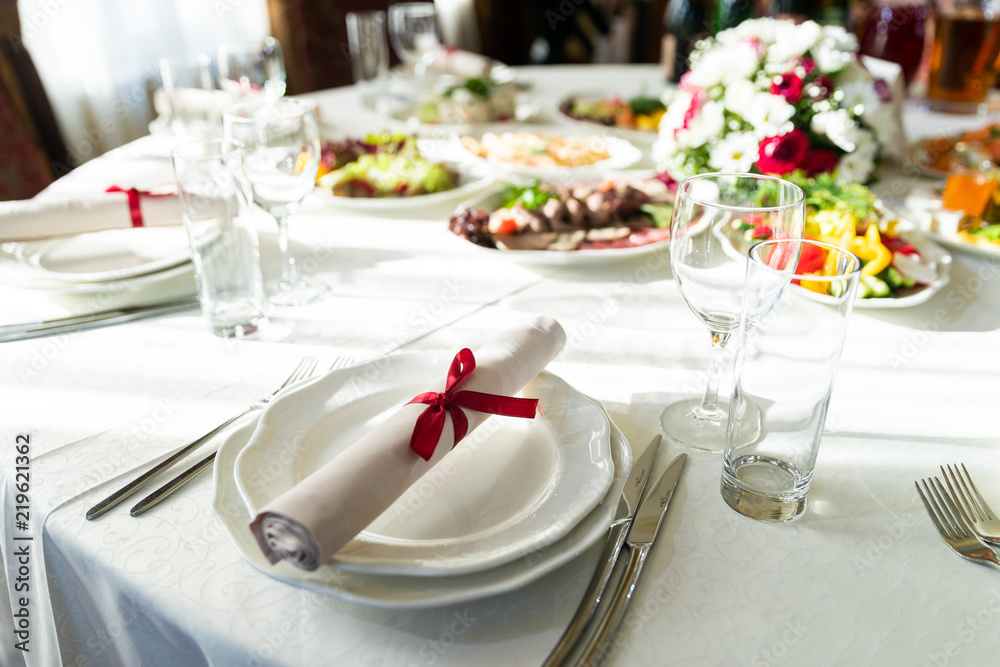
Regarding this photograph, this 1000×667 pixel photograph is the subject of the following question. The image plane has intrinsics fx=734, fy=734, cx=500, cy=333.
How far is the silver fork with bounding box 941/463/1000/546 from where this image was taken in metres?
0.73

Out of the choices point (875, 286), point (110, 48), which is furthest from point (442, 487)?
point (110, 48)

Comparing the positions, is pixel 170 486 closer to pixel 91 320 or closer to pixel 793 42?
pixel 91 320

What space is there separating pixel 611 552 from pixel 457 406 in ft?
0.70

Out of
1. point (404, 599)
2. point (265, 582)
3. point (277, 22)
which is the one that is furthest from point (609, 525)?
point (277, 22)

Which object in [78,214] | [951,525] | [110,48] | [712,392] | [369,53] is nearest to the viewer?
[951,525]

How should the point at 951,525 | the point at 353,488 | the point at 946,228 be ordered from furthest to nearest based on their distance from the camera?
the point at 946,228 → the point at 951,525 → the point at 353,488

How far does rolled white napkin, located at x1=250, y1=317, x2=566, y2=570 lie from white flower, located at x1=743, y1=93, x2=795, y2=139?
3.25 ft

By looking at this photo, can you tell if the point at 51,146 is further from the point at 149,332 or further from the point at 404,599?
the point at 404,599

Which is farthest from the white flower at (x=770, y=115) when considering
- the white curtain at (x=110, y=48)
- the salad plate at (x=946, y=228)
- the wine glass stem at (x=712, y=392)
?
the white curtain at (x=110, y=48)

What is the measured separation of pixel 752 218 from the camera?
0.81m

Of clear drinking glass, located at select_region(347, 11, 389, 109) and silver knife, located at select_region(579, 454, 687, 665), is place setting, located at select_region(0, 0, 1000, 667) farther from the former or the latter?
clear drinking glass, located at select_region(347, 11, 389, 109)

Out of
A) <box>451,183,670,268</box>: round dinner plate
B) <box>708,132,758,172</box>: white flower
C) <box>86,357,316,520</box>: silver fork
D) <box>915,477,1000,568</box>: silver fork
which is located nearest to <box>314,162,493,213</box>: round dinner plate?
<box>451,183,670,268</box>: round dinner plate

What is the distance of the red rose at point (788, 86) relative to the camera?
59.6 inches

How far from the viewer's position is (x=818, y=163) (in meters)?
1.52
